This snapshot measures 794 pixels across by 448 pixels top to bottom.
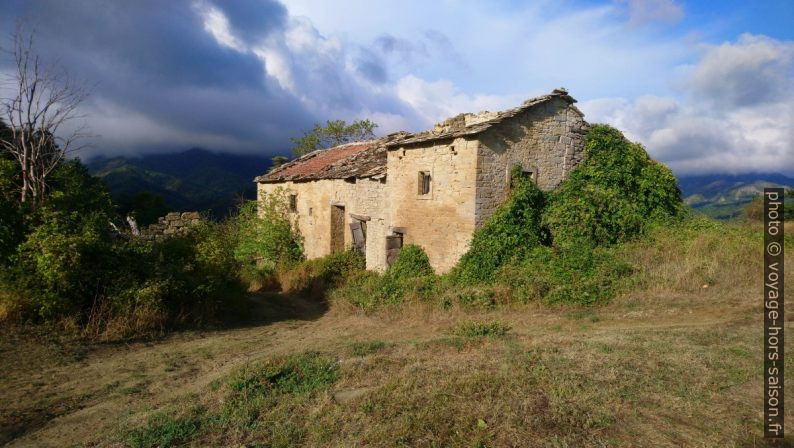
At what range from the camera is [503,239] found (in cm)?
1078

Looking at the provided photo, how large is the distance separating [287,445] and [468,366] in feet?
8.09

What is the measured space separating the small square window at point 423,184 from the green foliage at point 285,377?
7047 mm

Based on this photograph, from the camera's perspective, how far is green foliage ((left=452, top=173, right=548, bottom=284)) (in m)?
10.7

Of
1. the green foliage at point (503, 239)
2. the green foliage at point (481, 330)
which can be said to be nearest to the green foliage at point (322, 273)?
the green foliage at point (503, 239)

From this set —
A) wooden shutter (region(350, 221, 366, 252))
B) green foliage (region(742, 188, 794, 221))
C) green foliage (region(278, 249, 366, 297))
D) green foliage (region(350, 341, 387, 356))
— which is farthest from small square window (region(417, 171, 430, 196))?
green foliage (region(742, 188, 794, 221))

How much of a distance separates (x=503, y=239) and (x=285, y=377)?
22.2 feet

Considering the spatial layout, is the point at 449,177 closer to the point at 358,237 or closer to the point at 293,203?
the point at 358,237

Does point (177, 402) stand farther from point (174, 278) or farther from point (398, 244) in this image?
point (398, 244)

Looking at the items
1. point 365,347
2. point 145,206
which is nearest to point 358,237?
point 365,347

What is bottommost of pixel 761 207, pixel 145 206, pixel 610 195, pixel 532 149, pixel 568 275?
pixel 568 275

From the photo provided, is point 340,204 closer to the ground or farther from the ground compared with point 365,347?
farther from the ground

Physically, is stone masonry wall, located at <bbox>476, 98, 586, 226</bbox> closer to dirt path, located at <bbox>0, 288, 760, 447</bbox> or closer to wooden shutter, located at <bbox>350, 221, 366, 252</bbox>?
dirt path, located at <bbox>0, 288, 760, 447</bbox>

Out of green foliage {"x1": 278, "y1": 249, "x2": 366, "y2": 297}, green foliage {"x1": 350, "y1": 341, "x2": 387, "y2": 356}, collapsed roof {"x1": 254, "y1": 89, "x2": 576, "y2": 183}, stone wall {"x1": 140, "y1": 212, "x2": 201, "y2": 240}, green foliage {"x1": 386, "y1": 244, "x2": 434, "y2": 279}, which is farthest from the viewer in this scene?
stone wall {"x1": 140, "y1": 212, "x2": 201, "y2": 240}

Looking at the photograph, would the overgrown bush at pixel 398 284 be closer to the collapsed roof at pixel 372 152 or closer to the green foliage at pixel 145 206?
the collapsed roof at pixel 372 152
